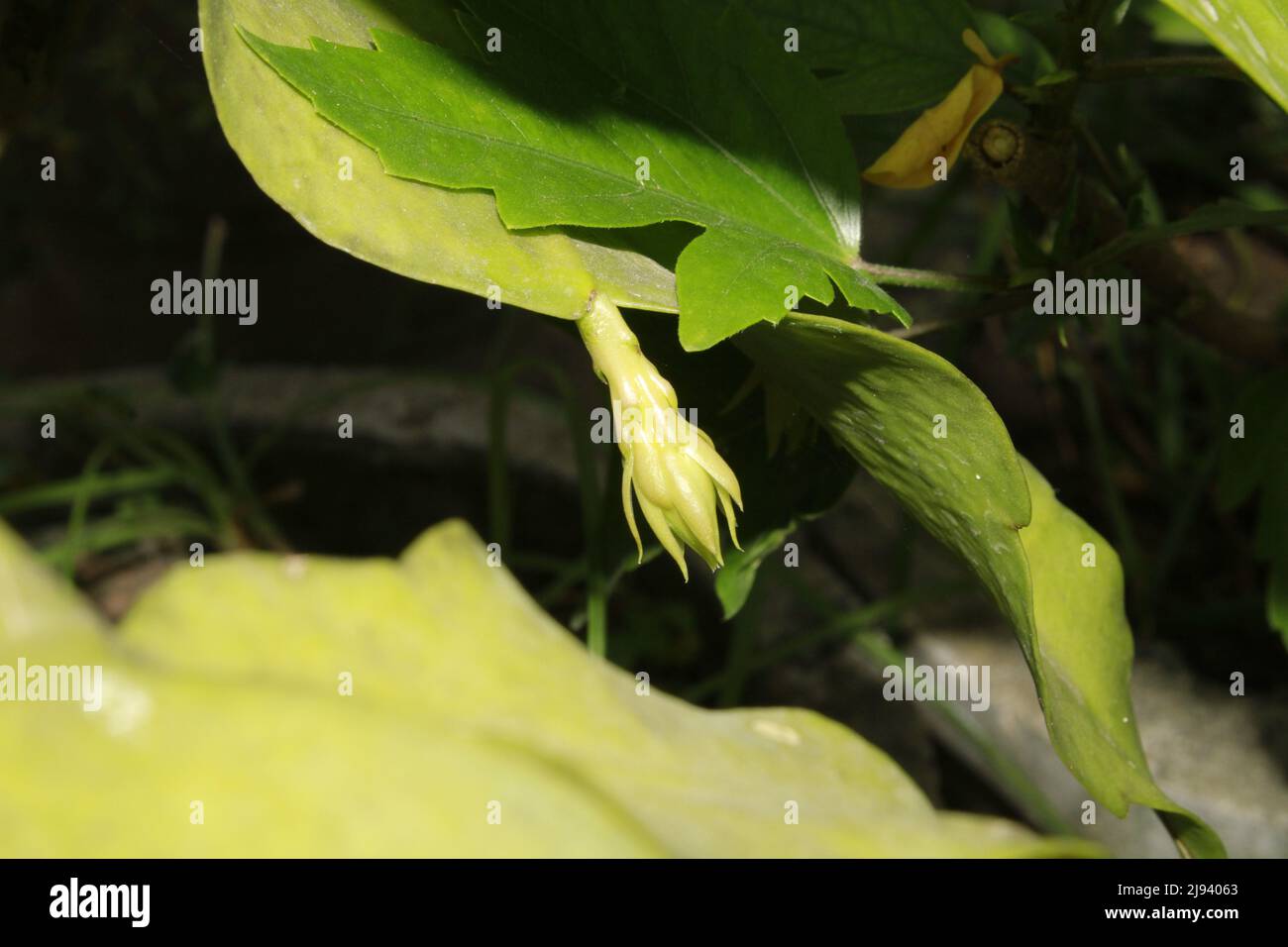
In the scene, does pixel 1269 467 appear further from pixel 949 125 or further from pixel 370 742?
pixel 370 742

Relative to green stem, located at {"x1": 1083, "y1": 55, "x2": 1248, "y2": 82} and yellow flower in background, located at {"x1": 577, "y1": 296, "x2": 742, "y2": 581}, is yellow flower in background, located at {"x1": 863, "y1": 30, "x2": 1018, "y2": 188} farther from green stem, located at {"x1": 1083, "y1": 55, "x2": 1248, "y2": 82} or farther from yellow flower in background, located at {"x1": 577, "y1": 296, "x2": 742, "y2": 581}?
yellow flower in background, located at {"x1": 577, "y1": 296, "x2": 742, "y2": 581}

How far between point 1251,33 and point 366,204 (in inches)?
8.5

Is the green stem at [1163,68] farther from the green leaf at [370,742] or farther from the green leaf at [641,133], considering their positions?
the green leaf at [370,742]

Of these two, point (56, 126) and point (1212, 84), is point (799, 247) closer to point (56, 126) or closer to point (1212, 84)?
point (1212, 84)

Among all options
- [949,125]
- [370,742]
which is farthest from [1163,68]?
[370,742]

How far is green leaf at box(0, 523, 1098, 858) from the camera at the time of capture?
0.15m

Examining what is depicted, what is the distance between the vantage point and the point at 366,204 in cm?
29

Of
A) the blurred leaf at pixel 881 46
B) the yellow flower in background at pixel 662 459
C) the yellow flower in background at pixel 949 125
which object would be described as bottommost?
the yellow flower in background at pixel 662 459

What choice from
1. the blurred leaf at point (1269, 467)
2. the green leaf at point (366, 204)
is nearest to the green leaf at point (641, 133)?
the green leaf at point (366, 204)

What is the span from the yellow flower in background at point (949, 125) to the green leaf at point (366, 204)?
12 centimetres

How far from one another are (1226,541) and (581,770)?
0.75m

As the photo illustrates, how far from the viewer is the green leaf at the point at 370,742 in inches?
6.0

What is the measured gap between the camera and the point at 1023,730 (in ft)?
2.21

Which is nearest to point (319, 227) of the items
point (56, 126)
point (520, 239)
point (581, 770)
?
point (520, 239)
